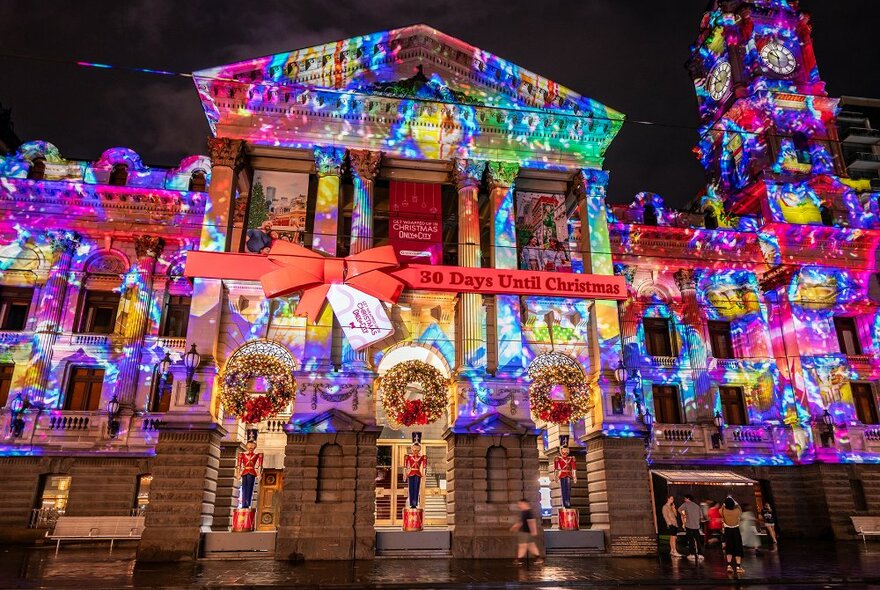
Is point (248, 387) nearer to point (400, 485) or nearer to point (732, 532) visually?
point (400, 485)

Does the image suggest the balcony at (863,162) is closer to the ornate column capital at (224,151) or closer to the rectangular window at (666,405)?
the rectangular window at (666,405)

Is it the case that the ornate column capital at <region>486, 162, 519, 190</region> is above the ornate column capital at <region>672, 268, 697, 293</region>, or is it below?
above

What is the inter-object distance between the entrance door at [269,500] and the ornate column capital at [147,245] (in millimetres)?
11408

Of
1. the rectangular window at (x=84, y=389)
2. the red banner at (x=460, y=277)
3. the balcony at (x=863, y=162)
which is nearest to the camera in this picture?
the red banner at (x=460, y=277)

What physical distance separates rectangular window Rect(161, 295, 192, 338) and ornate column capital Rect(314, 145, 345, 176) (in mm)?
9597

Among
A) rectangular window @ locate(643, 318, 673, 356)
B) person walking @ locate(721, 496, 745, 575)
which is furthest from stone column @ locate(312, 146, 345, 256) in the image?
rectangular window @ locate(643, 318, 673, 356)

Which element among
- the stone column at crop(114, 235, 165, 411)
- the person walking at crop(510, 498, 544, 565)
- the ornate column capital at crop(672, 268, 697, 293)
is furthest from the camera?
the ornate column capital at crop(672, 268, 697, 293)

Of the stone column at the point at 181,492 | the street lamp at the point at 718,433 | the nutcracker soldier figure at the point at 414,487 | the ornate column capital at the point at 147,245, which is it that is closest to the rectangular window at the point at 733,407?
the street lamp at the point at 718,433

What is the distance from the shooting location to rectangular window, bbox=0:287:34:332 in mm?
26781

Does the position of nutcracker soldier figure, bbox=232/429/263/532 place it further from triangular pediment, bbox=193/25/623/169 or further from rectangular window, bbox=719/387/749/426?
rectangular window, bbox=719/387/749/426

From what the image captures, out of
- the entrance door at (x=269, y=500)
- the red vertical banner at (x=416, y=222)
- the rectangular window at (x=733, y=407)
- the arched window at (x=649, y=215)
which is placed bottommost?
the entrance door at (x=269, y=500)

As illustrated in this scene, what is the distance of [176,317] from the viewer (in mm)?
27688

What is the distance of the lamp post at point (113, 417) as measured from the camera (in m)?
24.6

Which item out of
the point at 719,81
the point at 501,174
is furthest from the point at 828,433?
the point at 719,81
